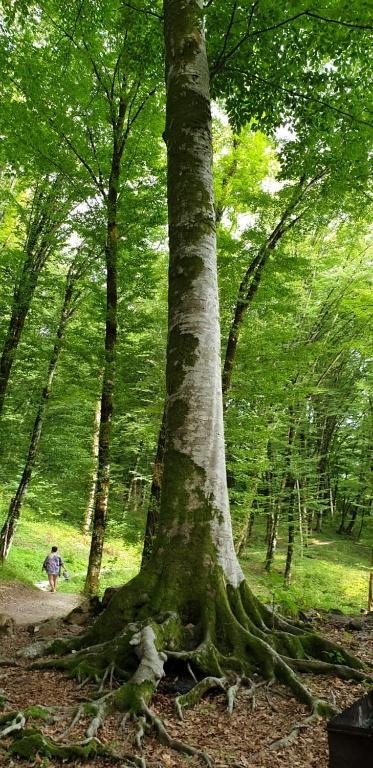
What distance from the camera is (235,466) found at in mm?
14742

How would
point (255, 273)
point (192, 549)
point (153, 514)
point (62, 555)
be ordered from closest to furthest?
point (192, 549)
point (153, 514)
point (255, 273)
point (62, 555)

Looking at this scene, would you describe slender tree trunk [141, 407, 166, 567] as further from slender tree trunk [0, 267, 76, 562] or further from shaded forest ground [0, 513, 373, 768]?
slender tree trunk [0, 267, 76, 562]

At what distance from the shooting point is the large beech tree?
3.47 meters

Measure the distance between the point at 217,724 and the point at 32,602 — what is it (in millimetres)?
10130

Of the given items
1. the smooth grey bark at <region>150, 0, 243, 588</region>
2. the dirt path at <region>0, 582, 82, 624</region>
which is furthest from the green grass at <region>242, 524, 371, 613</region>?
the smooth grey bark at <region>150, 0, 243, 588</region>

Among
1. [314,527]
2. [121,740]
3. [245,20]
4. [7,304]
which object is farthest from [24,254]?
[314,527]

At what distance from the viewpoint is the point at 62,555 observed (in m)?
18.8

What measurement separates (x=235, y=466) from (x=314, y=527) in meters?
21.2

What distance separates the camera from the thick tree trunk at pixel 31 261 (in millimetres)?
11188

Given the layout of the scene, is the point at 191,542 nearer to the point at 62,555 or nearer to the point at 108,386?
the point at 108,386

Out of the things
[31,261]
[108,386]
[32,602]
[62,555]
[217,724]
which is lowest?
[32,602]

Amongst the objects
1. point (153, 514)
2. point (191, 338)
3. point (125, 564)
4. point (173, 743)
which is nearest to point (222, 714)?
point (173, 743)

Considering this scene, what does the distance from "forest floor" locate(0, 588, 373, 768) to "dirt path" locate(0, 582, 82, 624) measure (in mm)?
6141

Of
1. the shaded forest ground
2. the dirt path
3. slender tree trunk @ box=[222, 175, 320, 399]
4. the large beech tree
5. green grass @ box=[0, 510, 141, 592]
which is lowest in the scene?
the dirt path
